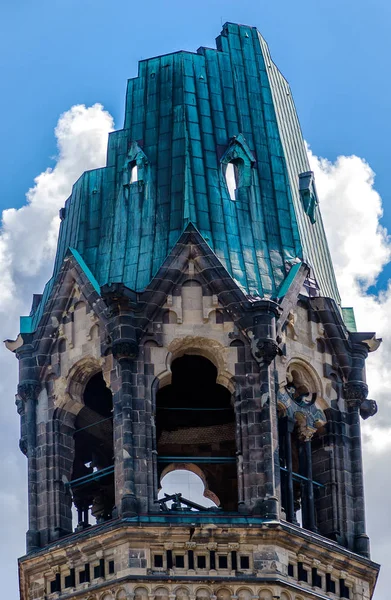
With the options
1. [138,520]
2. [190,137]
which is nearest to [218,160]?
[190,137]

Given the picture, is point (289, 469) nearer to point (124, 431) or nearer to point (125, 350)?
point (124, 431)

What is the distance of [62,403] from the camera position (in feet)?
180

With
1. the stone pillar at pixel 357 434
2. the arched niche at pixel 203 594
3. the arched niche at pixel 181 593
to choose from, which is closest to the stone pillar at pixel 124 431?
the arched niche at pixel 181 593

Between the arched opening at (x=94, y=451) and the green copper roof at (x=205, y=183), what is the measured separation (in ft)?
7.70

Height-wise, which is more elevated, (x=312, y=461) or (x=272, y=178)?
(x=272, y=178)

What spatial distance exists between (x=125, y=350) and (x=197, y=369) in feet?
10.3

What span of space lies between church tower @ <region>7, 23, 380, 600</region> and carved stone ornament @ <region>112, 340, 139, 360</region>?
0.06 metres

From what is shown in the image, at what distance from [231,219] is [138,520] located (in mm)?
7179

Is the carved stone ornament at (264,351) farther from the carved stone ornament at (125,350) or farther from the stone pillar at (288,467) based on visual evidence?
the carved stone ornament at (125,350)

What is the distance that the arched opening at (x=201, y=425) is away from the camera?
2223 inches

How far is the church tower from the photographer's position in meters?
52.2

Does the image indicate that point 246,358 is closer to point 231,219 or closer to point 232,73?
point 231,219

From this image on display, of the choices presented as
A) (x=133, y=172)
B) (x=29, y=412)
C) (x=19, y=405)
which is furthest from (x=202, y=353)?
(x=133, y=172)

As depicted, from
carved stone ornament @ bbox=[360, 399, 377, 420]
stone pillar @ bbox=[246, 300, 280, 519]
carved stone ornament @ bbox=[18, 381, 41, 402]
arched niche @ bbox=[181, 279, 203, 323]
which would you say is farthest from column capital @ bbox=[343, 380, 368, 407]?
carved stone ornament @ bbox=[18, 381, 41, 402]
